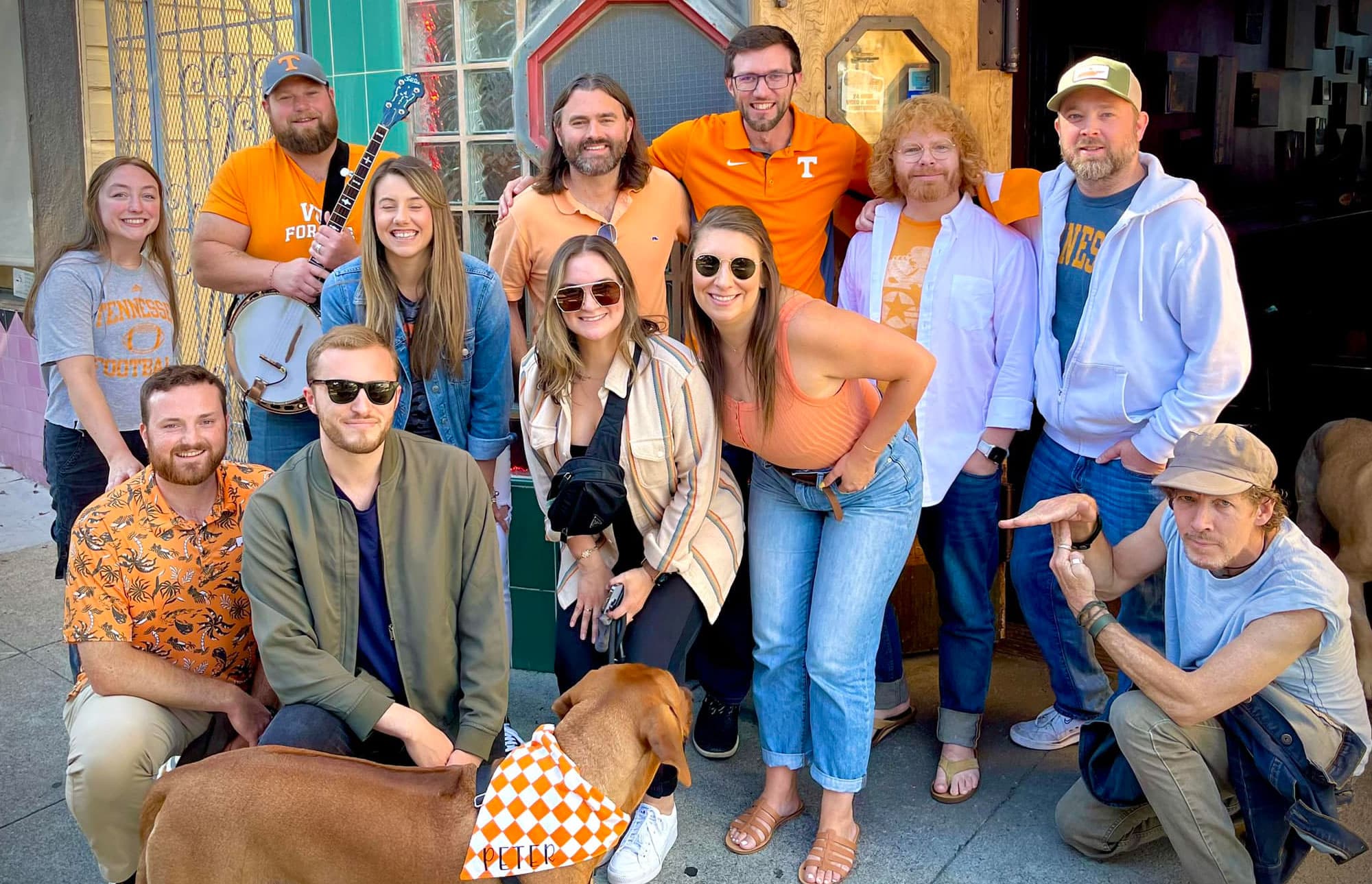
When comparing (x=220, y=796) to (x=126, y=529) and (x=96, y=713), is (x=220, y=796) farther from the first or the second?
(x=126, y=529)

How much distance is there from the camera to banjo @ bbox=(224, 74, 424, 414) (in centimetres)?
388

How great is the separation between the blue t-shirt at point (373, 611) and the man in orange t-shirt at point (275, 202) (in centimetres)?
110

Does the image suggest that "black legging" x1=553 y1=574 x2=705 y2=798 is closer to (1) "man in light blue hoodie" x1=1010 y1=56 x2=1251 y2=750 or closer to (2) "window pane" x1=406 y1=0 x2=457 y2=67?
(1) "man in light blue hoodie" x1=1010 y1=56 x2=1251 y2=750

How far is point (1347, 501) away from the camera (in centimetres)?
392

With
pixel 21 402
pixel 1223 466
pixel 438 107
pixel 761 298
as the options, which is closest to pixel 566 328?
pixel 761 298

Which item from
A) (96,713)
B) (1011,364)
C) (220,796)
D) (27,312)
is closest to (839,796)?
(1011,364)

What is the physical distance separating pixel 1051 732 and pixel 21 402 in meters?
6.41

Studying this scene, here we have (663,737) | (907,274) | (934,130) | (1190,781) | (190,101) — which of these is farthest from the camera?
(190,101)

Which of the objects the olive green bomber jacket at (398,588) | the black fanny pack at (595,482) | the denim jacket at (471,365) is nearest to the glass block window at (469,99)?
the denim jacket at (471,365)

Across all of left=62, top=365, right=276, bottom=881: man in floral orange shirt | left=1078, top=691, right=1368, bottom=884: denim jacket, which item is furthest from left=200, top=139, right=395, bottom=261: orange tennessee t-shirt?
left=1078, top=691, right=1368, bottom=884: denim jacket

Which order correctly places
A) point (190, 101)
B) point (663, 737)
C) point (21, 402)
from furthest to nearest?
point (21, 402), point (190, 101), point (663, 737)

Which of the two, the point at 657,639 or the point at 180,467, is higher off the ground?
the point at 180,467

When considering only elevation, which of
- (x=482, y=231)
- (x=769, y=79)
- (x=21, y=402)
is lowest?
(x=21, y=402)

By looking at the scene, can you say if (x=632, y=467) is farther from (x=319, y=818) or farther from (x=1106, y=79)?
(x=1106, y=79)
